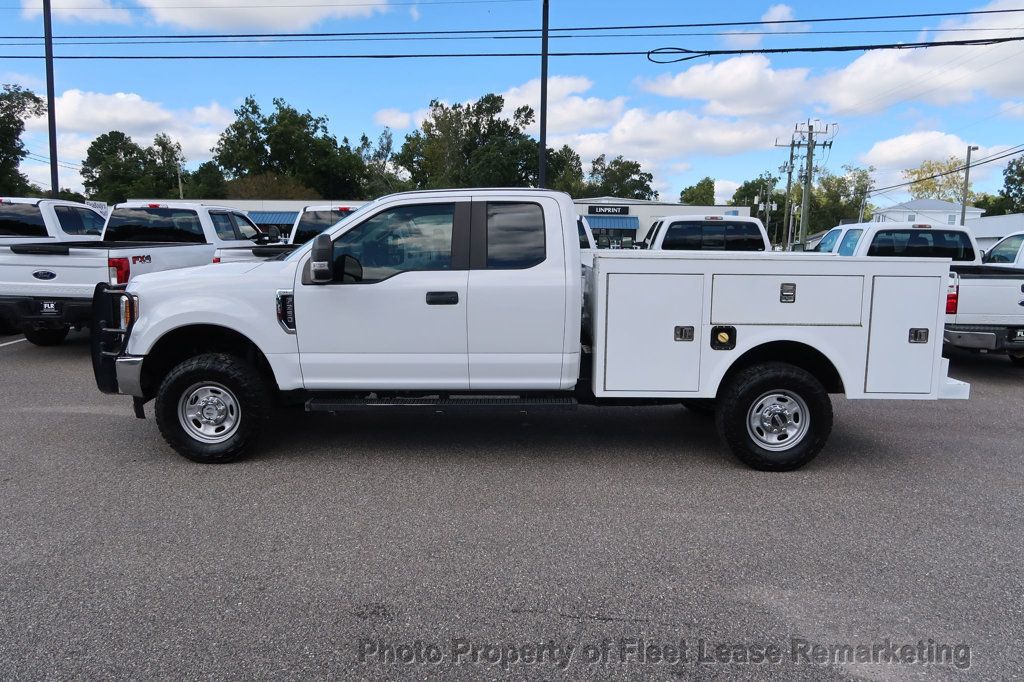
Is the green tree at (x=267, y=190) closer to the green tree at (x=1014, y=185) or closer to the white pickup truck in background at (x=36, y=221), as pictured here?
the white pickup truck in background at (x=36, y=221)

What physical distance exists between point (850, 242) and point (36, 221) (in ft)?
42.7

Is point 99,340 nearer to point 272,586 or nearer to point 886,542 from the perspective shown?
point 272,586

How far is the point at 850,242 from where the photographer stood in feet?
39.6

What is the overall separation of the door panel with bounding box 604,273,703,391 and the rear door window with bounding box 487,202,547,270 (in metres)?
0.63

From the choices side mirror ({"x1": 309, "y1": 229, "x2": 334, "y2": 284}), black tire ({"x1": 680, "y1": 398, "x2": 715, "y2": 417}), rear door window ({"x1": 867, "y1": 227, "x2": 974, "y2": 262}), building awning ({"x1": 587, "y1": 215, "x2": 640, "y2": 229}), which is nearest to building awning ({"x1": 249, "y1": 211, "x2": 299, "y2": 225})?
building awning ({"x1": 587, "y1": 215, "x2": 640, "y2": 229})

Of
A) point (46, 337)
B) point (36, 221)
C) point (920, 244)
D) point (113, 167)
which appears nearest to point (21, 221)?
point (36, 221)

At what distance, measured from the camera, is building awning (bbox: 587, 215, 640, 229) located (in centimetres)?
4806

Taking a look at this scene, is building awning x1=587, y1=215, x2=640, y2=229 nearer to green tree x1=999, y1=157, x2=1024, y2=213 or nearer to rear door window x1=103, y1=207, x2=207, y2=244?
rear door window x1=103, y1=207, x2=207, y2=244

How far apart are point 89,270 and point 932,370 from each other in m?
9.46

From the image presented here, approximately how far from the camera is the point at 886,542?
4402 mm

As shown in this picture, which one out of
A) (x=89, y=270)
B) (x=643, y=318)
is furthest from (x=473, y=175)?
(x=643, y=318)

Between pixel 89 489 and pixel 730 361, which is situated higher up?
pixel 730 361

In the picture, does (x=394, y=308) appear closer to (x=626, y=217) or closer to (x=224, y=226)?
(x=224, y=226)

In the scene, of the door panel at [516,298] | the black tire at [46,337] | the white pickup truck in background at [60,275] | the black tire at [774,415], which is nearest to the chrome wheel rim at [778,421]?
the black tire at [774,415]
